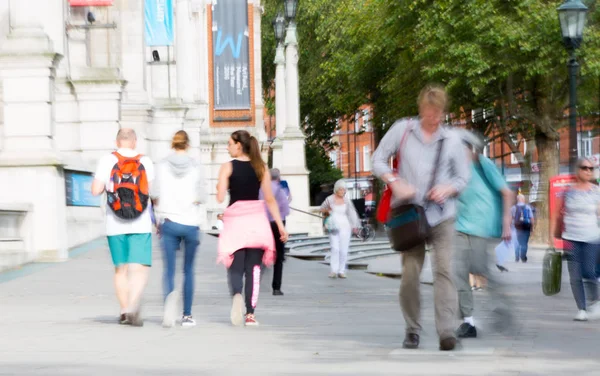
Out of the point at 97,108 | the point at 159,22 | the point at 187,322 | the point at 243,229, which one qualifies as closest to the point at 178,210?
the point at 243,229

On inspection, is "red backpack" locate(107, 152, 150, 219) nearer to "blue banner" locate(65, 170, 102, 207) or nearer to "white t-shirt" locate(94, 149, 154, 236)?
"white t-shirt" locate(94, 149, 154, 236)

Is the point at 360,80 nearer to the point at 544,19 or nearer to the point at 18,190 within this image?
the point at 544,19

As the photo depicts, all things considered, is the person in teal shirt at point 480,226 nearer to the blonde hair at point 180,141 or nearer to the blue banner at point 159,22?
the blonde hair at point 180,141

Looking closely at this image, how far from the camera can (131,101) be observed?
100ft

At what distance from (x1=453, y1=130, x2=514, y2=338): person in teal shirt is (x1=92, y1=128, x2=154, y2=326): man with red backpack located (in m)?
2.74

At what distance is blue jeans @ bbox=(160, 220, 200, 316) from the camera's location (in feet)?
36.9

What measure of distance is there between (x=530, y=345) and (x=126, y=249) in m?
3.68

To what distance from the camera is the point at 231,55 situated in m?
46.5

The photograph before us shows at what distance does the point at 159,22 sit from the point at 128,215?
75.7 feet

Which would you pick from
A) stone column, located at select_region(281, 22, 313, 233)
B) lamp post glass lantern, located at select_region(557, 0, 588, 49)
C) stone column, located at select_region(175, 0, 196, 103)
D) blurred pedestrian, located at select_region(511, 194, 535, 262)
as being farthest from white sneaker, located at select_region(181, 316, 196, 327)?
stone column, located at select_region(281, 22, 313, 233)

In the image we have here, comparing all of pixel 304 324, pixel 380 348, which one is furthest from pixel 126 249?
pixel 380 348

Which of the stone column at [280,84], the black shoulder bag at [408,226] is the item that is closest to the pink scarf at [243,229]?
the black shoulder bag at [408,226]

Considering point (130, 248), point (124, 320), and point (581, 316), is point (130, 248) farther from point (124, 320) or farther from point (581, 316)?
point (581, 316)

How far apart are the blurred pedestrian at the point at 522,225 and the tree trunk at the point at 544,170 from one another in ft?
31.8
